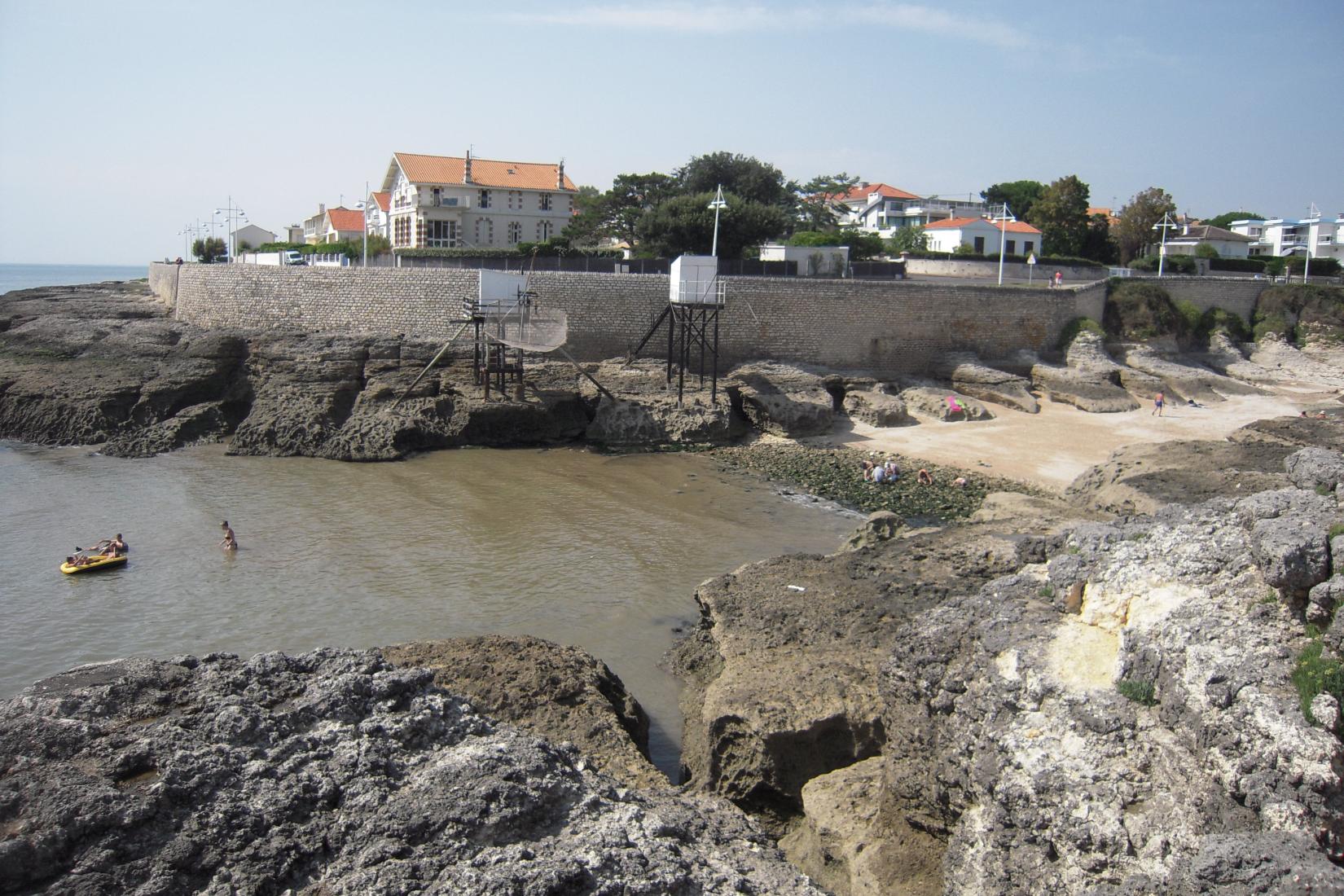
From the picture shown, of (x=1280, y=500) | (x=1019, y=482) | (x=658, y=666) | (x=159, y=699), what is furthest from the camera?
(x=1019, y=482)

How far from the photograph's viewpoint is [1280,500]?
730 cm

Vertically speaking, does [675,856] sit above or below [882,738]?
above

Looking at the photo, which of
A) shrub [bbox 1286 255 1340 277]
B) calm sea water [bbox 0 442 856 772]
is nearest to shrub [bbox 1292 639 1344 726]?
calm sea water [bbox 0 442 856 772]

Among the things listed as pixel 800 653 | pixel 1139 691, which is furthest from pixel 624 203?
pixel 1139 691

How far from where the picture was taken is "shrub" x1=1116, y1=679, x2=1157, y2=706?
5941mm

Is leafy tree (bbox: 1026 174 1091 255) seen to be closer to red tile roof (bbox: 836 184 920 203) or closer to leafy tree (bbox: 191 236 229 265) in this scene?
red tile roof (bbox: 836 184 920 203)

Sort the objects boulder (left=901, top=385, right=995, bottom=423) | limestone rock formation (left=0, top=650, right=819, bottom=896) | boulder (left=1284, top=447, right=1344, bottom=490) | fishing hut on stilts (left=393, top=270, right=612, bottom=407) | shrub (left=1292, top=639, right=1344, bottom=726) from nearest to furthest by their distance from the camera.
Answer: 1. limestone rock formation (left=0, top=650, right=819, bottom=896)
2. shrub (left=1292, top=639, right=1344, bottom=726)
3. boulder (left=1284, top=447, right=1344, bottom=490)
4. fishing hut on stilts (left=393, top=270, right=612, bottom=407)
5. boulder (left=901, top=385, right=995, bottom=423)

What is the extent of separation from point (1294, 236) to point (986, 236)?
3005 cm

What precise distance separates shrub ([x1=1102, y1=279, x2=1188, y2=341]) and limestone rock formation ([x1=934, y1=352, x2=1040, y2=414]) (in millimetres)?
6754

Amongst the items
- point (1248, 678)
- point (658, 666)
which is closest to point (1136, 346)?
point (658, 666)

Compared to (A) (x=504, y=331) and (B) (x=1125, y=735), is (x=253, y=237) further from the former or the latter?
(B) (x=1125, y=735)

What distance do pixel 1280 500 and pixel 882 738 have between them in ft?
11.8

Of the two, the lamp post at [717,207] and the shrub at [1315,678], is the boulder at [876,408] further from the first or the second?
the shrub at [1315,678]

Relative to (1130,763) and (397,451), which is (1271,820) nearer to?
(1130,763)
